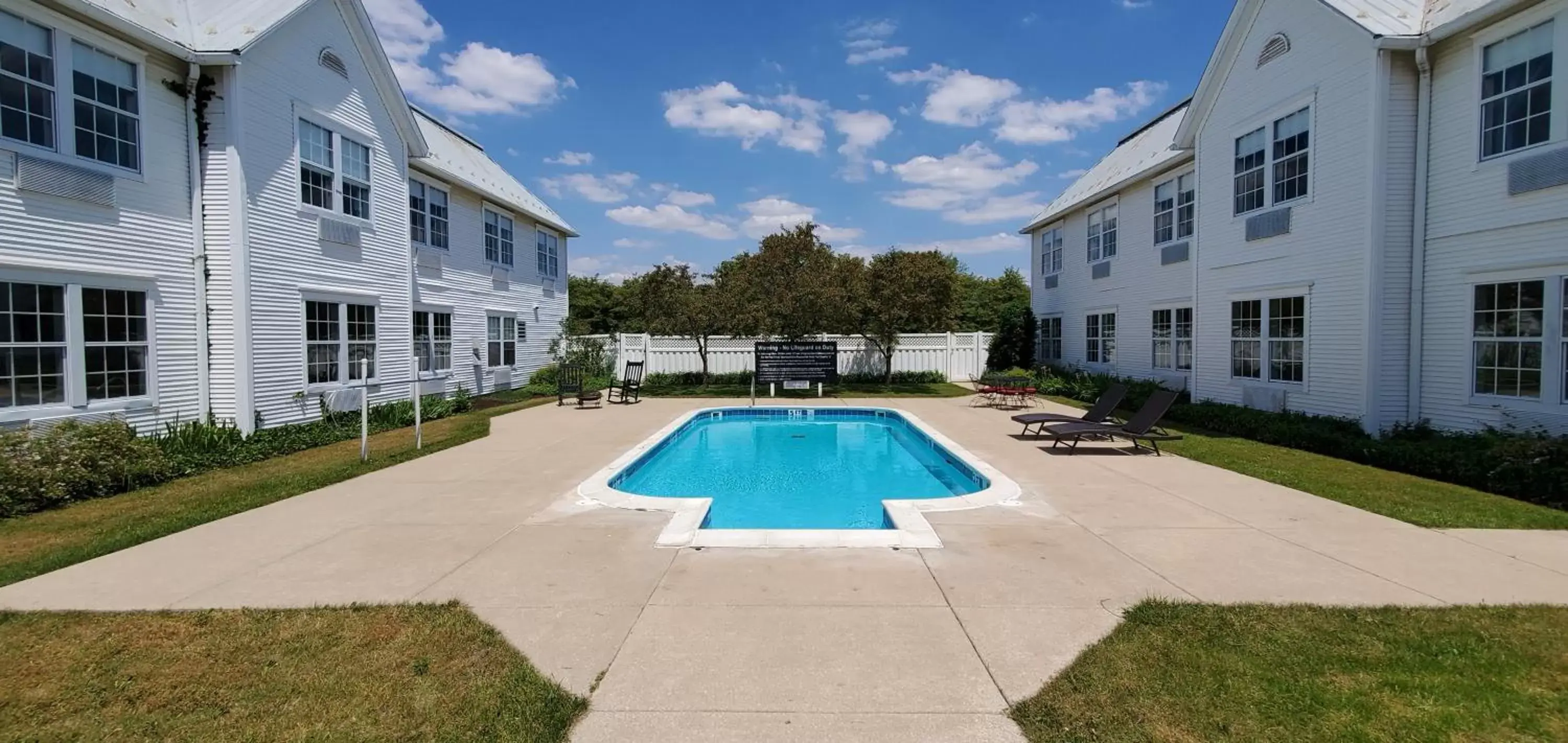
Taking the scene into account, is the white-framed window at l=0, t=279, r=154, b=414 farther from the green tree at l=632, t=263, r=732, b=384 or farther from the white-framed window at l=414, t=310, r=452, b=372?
the green tree at l=632, t=263, r=732, b=384

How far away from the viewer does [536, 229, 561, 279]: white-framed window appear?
2366cm

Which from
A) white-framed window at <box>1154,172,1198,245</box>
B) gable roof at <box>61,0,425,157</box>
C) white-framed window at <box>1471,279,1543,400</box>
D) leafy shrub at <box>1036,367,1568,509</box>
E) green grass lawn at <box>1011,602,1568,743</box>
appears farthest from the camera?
white-framed window at <box>1154,172,1198,245</box>

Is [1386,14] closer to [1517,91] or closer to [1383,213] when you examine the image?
[1517,91]

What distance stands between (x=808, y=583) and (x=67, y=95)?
36.8ft

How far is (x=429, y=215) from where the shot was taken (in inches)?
675

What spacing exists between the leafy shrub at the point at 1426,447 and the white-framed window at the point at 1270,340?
0.84 metres

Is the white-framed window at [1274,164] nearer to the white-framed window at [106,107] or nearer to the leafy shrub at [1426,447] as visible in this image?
the leafy shrub at [1426,447]

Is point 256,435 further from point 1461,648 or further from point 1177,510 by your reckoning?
point 1461,648

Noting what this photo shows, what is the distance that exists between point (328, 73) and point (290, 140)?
6.16ft

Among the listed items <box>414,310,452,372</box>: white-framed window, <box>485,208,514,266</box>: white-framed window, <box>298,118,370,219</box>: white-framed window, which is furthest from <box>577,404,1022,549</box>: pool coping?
<box>485,208,514,266</box>: white-framed window

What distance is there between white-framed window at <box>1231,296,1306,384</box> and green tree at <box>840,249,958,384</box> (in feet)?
26.4

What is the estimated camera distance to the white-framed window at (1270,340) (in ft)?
41.1

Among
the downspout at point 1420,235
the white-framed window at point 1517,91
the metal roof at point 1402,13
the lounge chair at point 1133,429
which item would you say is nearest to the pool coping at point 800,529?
the lounge chair at point 1133,429

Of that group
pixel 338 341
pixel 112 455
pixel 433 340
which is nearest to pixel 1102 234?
pixel 433 340
